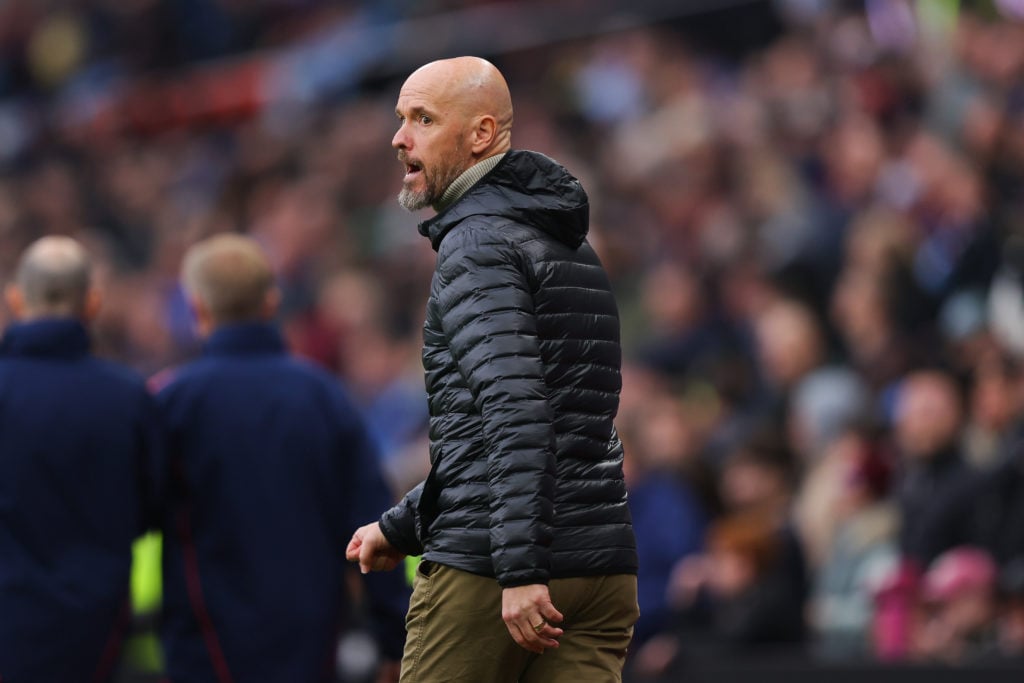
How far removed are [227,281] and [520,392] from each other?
2.47 m

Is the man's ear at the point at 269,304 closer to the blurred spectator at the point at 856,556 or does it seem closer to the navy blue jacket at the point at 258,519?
the navy blue jacket at the point at 258,519

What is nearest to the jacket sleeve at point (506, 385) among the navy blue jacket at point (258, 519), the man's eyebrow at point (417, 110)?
the man's eyebrow at point (417, 110)

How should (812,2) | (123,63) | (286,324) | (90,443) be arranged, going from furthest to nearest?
(123,63) < (286,324) < (812,2) < (90,443)

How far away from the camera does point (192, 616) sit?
20.2ft

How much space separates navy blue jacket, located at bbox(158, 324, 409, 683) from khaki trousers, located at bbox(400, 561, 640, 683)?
1.86m

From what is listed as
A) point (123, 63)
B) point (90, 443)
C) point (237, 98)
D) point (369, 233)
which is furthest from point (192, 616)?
point (123, 63)

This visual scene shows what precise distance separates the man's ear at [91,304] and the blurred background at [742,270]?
6.83 ft

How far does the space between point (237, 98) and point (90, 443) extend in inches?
521

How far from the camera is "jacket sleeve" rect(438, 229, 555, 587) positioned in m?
3.98

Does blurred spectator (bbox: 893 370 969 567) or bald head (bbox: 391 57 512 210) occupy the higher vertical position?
bald head (bbox: 391 57 512 210)

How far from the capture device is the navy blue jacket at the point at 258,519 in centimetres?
613

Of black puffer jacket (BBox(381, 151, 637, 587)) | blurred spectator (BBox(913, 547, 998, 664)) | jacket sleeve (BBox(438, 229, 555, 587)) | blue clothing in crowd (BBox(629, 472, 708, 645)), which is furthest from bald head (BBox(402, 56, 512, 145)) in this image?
blurred spectator (BBox(913, 547, 998, 664))

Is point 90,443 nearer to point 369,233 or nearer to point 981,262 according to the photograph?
point 981,262

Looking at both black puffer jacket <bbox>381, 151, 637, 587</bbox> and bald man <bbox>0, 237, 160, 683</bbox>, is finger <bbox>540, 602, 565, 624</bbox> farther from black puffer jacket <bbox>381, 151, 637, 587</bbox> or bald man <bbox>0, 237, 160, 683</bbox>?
bald man <bbox>0, 237, 160, 683</bbox>
